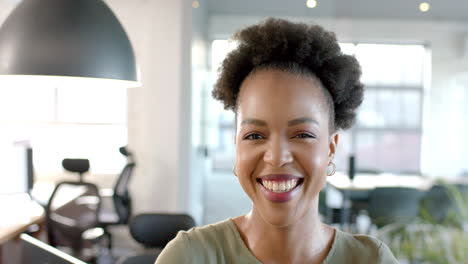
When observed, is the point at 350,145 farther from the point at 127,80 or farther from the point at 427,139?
the point at 127,80

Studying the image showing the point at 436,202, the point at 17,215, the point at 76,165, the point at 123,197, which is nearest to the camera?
the point at 17,215

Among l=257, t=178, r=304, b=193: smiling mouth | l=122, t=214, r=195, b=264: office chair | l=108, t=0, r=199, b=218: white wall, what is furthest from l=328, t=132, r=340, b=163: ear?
l=108, t=0, r=199, b=218: white wall

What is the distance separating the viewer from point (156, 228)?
105 inches


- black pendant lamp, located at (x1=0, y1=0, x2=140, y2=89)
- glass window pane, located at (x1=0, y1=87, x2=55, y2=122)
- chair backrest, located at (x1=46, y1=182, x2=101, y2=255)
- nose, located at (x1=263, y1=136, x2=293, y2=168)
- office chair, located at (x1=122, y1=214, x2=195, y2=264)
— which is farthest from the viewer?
glass window pane, located at (x1=0, y1=87, x2=55, y2=122)

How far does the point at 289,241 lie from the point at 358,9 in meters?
3.54

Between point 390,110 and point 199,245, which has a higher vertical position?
point 390,110

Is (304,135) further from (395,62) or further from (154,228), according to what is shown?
(395,62)

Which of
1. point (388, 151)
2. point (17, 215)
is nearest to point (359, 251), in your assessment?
point (17, 215)

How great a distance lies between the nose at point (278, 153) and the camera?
32.0 inches

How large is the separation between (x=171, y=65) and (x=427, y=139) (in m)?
2.47

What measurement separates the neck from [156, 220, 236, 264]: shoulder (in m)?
0.06

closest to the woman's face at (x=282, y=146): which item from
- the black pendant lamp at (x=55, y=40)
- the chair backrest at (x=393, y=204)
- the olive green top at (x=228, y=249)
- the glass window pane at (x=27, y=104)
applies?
the olive green top at (x=228, y=249)

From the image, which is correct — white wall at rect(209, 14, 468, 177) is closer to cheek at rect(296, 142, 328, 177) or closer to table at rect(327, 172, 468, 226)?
table at rect(327, 172, 468, 226)

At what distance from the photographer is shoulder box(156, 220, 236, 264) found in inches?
35.1
